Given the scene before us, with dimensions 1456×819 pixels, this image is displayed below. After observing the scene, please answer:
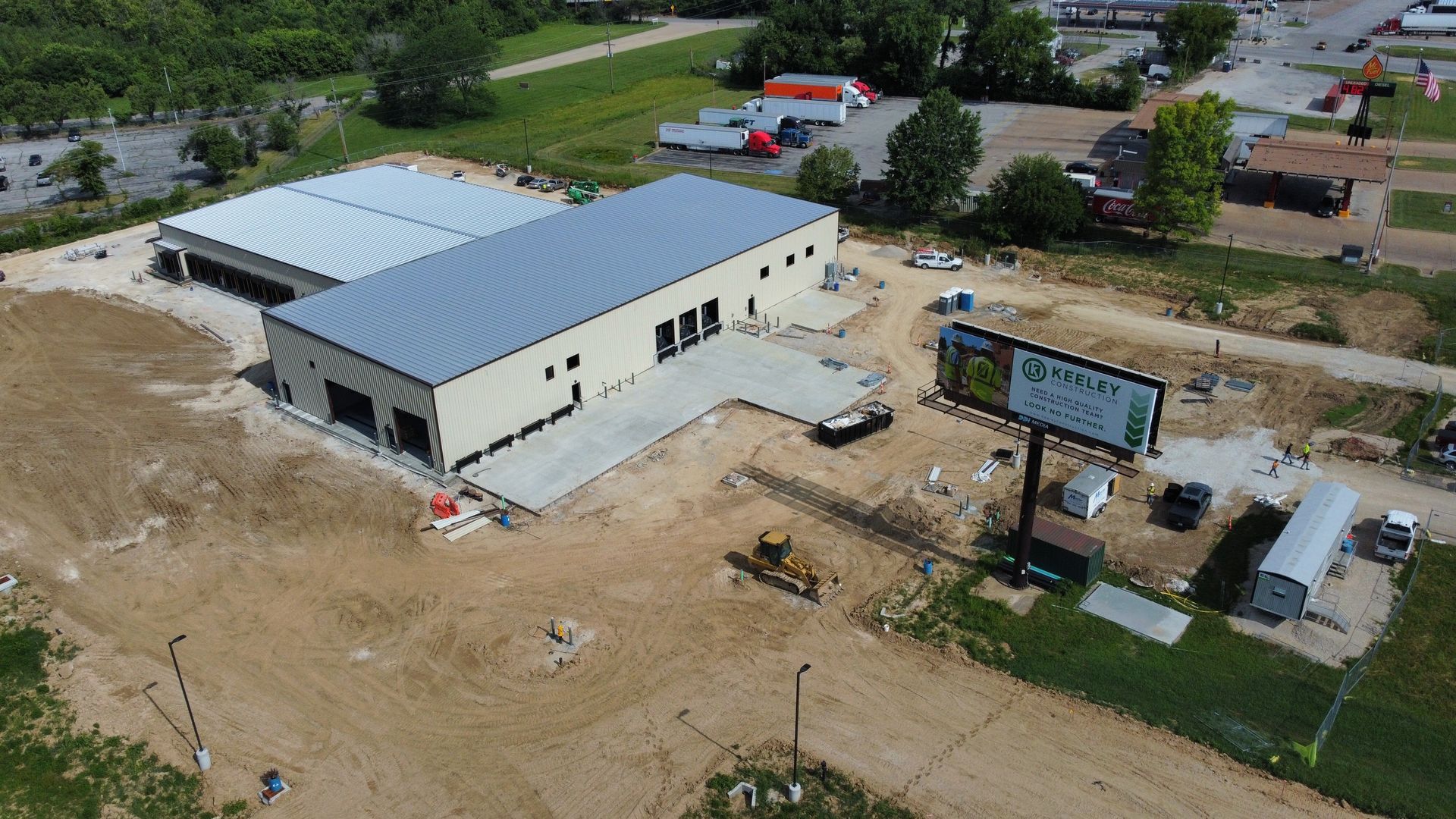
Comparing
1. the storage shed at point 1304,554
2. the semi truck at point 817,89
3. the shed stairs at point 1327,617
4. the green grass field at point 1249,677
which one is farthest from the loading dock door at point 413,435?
the semi truck at point 817,89

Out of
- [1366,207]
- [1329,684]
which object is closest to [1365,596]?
[1329,684]

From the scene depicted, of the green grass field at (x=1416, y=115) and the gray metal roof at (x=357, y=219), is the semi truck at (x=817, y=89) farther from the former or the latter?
the gray metal roof at (x=357, y=219)

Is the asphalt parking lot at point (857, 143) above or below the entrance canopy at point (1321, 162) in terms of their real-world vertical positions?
below

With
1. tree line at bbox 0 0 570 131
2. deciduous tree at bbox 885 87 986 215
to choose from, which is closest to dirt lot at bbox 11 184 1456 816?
deciduous tree at bbox 885 87 986 215

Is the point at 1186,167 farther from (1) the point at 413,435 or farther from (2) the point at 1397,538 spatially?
(1) the point at 413,435

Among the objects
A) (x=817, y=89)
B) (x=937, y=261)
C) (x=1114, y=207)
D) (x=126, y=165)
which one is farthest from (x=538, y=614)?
(x=126, y=165)
